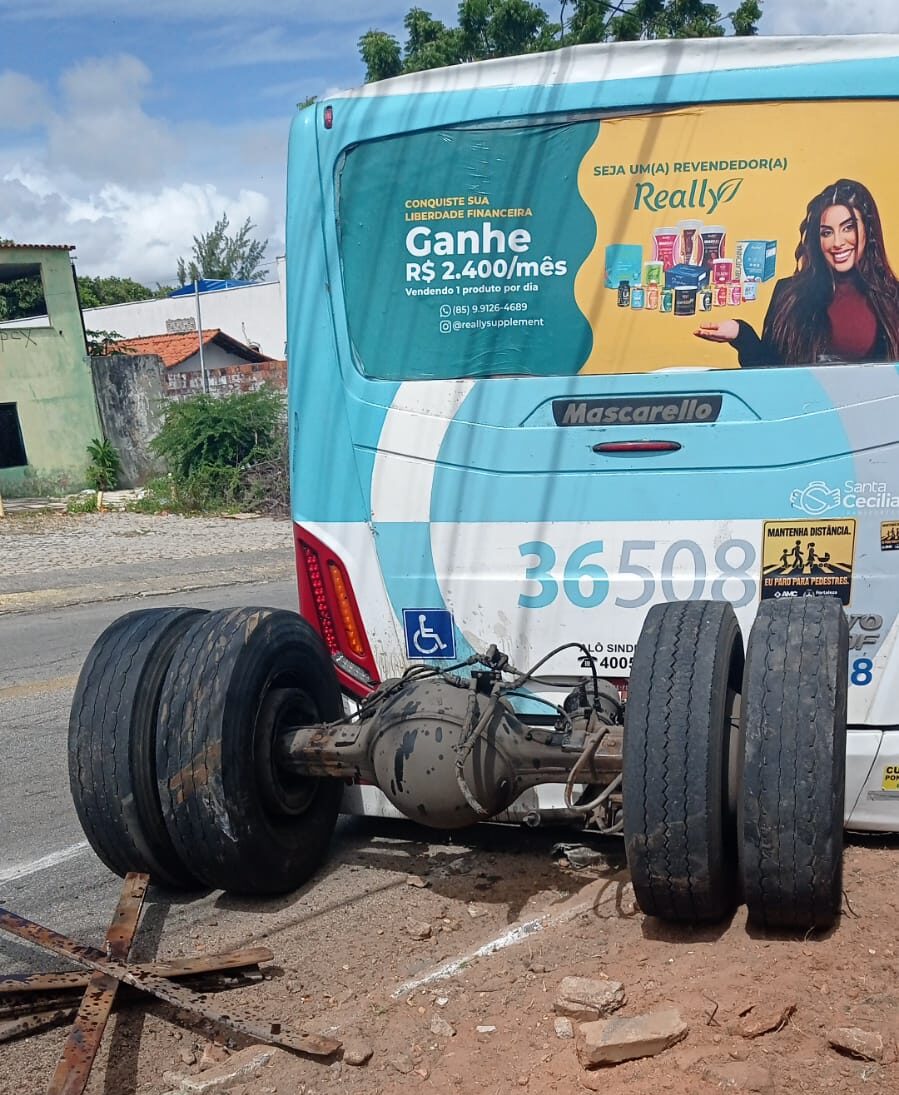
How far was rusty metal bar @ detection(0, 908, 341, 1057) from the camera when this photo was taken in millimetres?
3111

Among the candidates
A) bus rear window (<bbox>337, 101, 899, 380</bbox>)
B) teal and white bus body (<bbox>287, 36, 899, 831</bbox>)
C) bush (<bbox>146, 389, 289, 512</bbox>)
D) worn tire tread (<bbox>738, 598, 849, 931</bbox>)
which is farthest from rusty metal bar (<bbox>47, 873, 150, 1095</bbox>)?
bush (<bbox>146, 389, 289, 512</bbox>)

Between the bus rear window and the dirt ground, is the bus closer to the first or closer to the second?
the bus rear window

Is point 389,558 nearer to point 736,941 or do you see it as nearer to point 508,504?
point 508,504

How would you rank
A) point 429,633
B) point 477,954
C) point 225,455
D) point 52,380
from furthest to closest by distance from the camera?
1. point 52,380
2. point 225,455
3. point 429,633
4. point 477,954

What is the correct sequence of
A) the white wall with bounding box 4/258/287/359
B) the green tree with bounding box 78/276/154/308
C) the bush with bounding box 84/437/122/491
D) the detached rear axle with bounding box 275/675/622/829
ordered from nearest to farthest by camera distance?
the detached rear axle with bounding box 275/675/622/829
the bush with bounding box 84/437/122/491
the white wall with bounding box 4/258/287/359
the green tree with bounding box 78/276/154/308

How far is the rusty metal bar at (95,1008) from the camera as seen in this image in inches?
115

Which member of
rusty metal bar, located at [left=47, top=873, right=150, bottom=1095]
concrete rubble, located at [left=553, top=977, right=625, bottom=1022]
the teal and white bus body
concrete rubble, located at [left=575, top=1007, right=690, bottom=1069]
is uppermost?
the teal and white bus body

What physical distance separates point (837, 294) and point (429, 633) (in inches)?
75.2

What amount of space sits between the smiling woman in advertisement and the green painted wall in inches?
912

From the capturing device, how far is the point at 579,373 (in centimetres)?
414

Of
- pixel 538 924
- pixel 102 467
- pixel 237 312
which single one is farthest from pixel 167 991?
pixel 237 312

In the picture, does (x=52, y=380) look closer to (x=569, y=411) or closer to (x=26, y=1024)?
(x=569, y=411)

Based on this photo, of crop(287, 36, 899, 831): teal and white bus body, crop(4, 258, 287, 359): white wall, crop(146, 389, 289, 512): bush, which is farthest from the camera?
crop(4, 258, 287, 359): white wall

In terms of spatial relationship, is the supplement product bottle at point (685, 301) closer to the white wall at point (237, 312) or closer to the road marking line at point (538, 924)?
the road marking line at point (538, 924)
